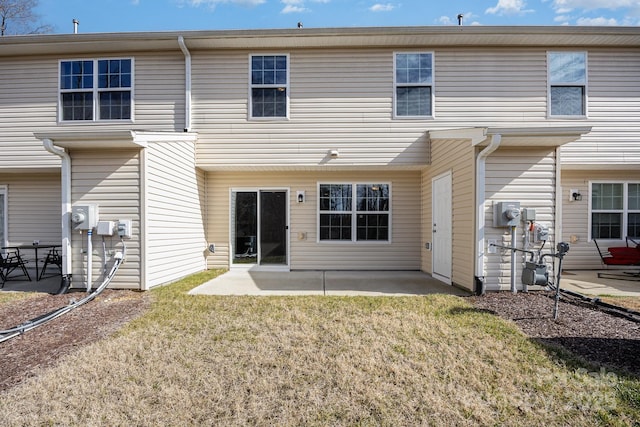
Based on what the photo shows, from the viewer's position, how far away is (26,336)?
12.7 ft

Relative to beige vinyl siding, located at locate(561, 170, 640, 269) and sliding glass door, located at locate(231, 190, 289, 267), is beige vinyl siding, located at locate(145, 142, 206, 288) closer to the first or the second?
sliding glass door, located at locate(231, 190, 289, 267)

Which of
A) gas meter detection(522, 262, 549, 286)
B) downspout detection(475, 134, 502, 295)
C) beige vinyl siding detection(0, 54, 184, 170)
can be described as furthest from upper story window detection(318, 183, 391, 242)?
beige vinyl siding detection(0, 54, 184, 170)

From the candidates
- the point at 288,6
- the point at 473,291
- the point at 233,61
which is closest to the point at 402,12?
the point at 288,6

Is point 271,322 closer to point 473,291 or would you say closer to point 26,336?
point 26,336

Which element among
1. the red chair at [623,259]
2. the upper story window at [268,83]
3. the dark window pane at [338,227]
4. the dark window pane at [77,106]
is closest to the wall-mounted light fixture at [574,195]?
the red chair at [623,259]

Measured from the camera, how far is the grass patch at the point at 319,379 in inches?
93.5

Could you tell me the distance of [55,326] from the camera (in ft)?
13.8

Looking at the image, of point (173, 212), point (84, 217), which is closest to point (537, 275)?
point (173, 212)

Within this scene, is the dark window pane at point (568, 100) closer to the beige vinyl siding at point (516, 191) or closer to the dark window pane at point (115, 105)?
the beige vinyl siding at point (516, 191)

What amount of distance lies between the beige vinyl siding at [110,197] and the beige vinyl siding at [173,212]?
0.22 meters

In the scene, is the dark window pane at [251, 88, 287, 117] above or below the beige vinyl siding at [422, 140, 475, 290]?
above

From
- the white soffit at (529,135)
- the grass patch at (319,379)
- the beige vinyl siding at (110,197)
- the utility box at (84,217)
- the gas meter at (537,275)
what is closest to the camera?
the grass patch at (319,379)

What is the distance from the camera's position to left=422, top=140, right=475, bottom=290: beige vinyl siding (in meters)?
5.66

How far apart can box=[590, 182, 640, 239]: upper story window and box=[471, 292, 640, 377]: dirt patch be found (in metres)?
4.38
